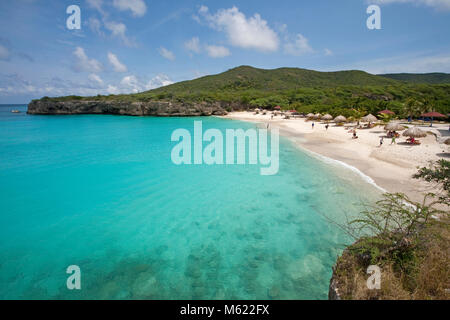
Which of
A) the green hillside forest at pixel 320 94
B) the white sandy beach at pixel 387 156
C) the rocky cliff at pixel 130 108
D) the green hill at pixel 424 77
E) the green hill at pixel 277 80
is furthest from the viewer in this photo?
the green hill at pixel 424 77

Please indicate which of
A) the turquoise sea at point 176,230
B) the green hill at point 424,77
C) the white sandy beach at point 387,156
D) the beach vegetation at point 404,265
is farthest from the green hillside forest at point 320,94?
the beach vegetation at point 404,265

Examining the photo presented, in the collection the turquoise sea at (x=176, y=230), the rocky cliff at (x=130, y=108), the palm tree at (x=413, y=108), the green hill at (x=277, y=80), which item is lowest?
the turquoise sea at (x=176, y=230)

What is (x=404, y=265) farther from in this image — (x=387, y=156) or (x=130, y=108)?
(x=130, y=108)

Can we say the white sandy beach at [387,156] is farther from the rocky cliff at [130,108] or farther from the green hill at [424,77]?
the green hill at [424,77]

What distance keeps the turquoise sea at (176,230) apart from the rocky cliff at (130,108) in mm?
60423

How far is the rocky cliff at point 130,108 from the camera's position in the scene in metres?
76.8

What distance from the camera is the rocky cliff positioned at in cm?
7681

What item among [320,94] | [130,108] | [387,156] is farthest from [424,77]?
[130,108]

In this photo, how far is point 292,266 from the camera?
7820mm

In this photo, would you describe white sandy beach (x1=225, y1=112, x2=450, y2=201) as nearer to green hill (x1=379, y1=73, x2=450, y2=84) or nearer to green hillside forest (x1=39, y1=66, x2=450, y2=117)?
green hillside forest (x1=39, y1=66, x2=450, y2=117)

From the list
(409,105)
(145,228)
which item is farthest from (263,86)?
(145,228)

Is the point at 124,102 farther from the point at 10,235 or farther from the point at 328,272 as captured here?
the point at 328,272

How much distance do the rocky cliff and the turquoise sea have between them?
60423 millimetres

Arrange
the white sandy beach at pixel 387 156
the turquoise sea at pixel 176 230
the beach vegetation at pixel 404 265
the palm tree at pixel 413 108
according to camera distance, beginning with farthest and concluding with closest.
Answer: the palm tree at pixel 413 108
the white sandy beach at pixel 387 156
the turquoise sea at pixel 176 230
the beach vegetation at pixel 404 265
